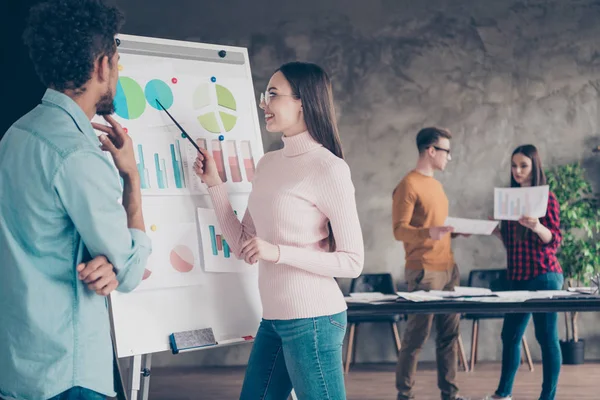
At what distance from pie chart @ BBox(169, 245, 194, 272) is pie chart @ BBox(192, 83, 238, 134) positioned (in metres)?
0.46

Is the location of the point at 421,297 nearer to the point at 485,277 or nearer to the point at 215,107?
the point at 215,107

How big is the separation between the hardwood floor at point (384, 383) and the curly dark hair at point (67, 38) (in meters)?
4.05

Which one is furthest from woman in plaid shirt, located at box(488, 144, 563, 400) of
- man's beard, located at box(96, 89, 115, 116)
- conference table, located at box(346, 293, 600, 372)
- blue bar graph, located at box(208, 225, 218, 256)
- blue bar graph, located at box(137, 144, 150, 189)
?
man's beard, located at box(96, 89, 115, 116)

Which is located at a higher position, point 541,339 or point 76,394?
point 76,394

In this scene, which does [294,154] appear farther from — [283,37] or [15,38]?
[283,37]

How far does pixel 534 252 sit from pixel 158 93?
8.36ft

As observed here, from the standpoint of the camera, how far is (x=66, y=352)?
1.46 meters

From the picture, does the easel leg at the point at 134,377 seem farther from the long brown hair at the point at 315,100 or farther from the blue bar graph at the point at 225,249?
the long brown hair at the point at 315,100

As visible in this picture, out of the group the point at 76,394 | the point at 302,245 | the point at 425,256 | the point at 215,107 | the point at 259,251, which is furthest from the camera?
the point at 425,256

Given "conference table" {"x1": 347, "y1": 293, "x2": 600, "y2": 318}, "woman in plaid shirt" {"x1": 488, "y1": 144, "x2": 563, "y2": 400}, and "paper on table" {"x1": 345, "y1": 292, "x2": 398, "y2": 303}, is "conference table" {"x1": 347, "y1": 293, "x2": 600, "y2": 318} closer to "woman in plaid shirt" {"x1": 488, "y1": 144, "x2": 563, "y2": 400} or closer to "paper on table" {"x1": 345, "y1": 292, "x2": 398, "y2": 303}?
"paper on table" {"x1": 345, "y1": 292, "x2": 398, "y2": 303}

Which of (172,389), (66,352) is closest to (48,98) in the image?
(66,352)

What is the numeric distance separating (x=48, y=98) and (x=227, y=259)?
1.24 meters

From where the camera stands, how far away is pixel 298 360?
2111mm

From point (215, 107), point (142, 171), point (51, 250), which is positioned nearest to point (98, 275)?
point (51, 250)
